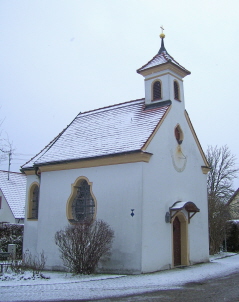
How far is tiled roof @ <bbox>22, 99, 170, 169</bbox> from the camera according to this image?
54.9 ft

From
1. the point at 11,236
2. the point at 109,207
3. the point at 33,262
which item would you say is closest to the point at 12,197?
the point at 11,236

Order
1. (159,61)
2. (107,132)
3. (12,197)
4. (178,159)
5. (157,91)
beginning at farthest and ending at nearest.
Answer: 1. (12,197)
2. (159,61)
3. (157,91)
4. (107,132)
5. (178,159)

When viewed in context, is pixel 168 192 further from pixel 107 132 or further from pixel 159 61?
pixel 159 61

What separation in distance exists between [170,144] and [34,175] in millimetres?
7619

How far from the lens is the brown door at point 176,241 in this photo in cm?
1739

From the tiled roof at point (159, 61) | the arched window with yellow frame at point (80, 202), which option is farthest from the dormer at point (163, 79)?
the arched window with yellow frame at point (80, 202)

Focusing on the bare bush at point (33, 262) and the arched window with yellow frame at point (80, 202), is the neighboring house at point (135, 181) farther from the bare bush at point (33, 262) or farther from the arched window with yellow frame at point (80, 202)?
the bare bush at point (33, 262)

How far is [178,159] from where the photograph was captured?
715 inches

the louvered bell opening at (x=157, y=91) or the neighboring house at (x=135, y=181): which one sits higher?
the louvered bell opening at (x=157, y=91)

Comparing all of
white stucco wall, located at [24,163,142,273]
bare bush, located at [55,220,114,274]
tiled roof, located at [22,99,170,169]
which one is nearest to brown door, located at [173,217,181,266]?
white stucco wall, located at [24,163,142,273]

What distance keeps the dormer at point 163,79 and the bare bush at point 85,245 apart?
728 centimetres

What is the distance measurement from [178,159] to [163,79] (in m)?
3.98

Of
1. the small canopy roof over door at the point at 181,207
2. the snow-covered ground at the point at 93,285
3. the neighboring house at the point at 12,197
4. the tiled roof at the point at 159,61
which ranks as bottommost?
the snow-covered ground at the point at 93,285

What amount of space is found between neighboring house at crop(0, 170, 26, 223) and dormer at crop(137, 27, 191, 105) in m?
17.4
